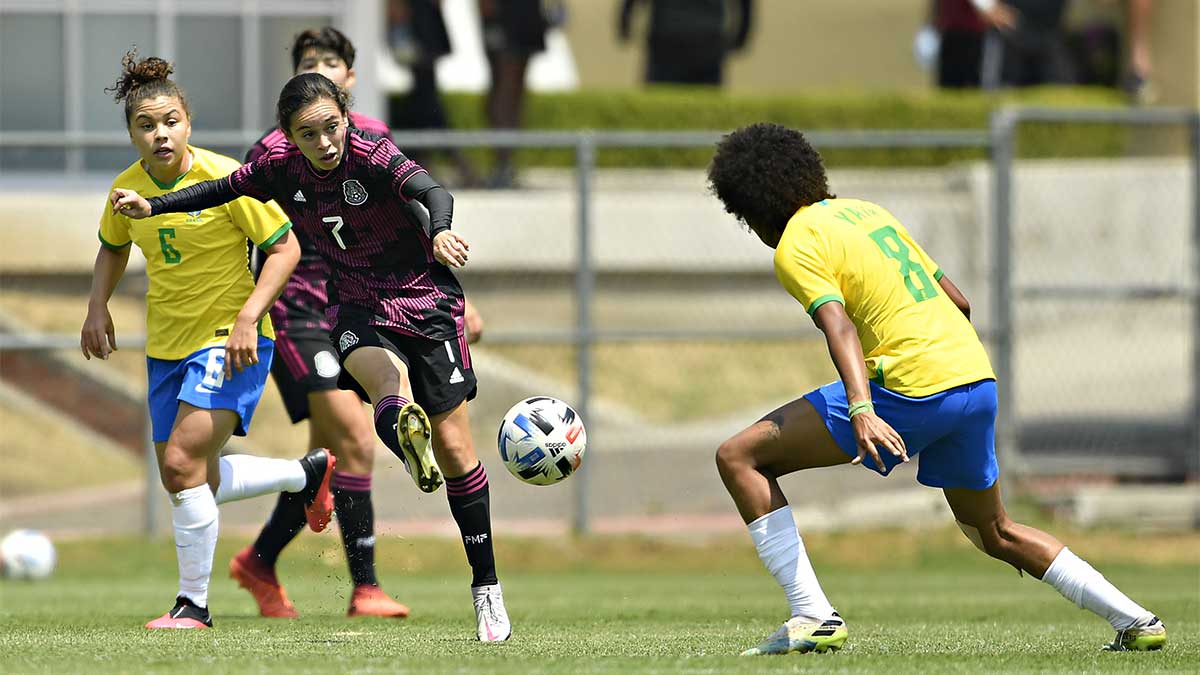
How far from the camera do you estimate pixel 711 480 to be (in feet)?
48.3

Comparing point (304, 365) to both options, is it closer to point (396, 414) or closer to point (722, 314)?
point (396, 414)

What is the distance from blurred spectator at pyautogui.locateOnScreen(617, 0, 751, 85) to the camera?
18.5m

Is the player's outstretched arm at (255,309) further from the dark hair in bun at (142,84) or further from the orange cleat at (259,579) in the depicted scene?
the orange cleat at (259,579)

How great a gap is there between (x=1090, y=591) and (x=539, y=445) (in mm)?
2038

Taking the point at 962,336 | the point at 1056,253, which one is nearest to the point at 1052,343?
the point at 1056,253

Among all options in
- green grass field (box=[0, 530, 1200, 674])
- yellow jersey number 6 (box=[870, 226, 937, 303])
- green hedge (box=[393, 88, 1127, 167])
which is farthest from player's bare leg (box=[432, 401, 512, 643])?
green hedge (box=[393, 88, 1127, 167])

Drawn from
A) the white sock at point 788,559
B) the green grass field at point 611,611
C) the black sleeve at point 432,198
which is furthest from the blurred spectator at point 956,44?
the white sock at point 788,559

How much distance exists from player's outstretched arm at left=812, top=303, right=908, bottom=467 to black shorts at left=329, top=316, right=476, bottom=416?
1536 millimetres

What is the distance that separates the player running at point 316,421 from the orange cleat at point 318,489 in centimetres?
51

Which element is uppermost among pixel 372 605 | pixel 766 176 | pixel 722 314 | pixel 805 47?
pixel 805 47

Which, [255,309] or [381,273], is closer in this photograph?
[381,273]

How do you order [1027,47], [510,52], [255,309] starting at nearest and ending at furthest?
1. [255,309]
2. [510,52]
3. [1027,47]

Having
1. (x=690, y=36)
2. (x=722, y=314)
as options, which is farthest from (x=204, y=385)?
(x=690, y=36)

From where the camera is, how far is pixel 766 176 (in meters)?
6.51
